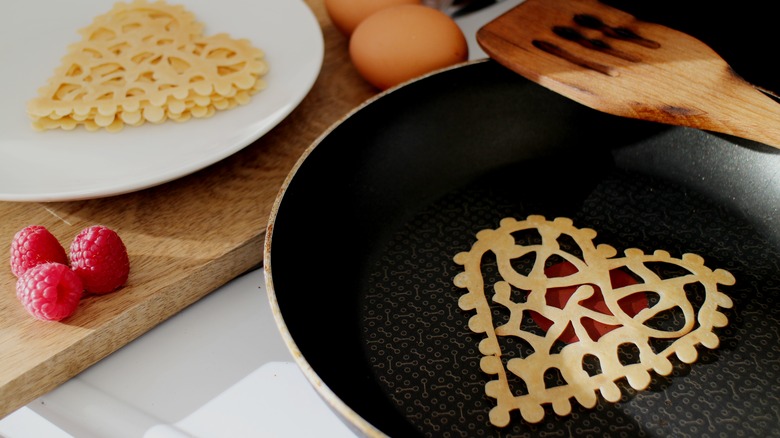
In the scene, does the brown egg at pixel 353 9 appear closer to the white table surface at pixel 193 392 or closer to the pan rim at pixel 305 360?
the pan rim at pixel 305 360

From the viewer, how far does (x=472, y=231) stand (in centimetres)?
62

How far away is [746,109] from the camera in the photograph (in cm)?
55

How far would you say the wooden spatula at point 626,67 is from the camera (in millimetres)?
560

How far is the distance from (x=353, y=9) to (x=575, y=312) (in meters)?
0.46

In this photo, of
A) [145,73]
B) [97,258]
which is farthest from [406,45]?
[97,258]

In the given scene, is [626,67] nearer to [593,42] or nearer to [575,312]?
[593,42]

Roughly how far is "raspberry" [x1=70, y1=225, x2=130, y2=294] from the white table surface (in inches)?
2.6

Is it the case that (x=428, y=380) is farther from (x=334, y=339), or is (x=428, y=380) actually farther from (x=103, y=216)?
(x=103, y=216)

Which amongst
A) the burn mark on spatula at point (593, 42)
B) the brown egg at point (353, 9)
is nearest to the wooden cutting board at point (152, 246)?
the brown egg at point (353, 9)

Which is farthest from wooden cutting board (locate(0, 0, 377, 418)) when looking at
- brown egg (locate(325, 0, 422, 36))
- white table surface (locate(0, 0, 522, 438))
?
brown egg (locate(325, 0, 422, 36))

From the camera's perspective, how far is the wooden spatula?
1.84ft

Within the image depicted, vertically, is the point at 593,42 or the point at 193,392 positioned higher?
the point at 593,42

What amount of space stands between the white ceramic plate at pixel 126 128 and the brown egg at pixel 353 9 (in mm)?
55

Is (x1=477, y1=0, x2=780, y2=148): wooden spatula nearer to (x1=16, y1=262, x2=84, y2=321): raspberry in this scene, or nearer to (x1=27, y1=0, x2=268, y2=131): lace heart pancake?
(x1=27, y1=0, x2=268, y2=131): lace heart pancake
